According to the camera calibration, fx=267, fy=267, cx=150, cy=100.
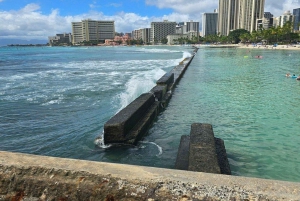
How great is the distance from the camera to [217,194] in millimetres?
2396

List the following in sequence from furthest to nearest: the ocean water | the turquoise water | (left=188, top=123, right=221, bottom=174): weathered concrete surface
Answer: the ocean water < the turquoise water < (left=188, top=123, right=221, bottom=174): weathered concrete surface

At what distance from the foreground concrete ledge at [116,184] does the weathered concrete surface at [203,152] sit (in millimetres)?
1758

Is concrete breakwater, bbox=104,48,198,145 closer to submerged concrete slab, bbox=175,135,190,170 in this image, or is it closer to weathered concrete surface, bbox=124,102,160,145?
weathered concrete surface, bbox=124,102,160,145

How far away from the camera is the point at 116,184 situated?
2643 millimetres

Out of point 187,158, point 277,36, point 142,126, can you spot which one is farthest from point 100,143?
point 277,36

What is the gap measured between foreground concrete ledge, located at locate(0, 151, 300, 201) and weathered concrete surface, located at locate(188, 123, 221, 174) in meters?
1.76

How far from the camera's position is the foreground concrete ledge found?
7.95ft

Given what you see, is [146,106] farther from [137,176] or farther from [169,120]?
[137,176]

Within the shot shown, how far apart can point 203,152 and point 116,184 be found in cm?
276

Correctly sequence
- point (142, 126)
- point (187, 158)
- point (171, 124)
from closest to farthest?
point (187, 158), point (142, 126), point (171, 124)

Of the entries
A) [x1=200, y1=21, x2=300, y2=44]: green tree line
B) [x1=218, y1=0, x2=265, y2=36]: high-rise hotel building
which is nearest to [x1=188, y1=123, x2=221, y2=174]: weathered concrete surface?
[x1=200, y1=21, x2=300, y2=44]: green tree line

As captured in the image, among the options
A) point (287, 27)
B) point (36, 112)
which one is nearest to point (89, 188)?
point (36, 112)

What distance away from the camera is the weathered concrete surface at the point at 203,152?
4.47m

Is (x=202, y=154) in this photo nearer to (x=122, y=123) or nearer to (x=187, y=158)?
(x=187, y=158)
